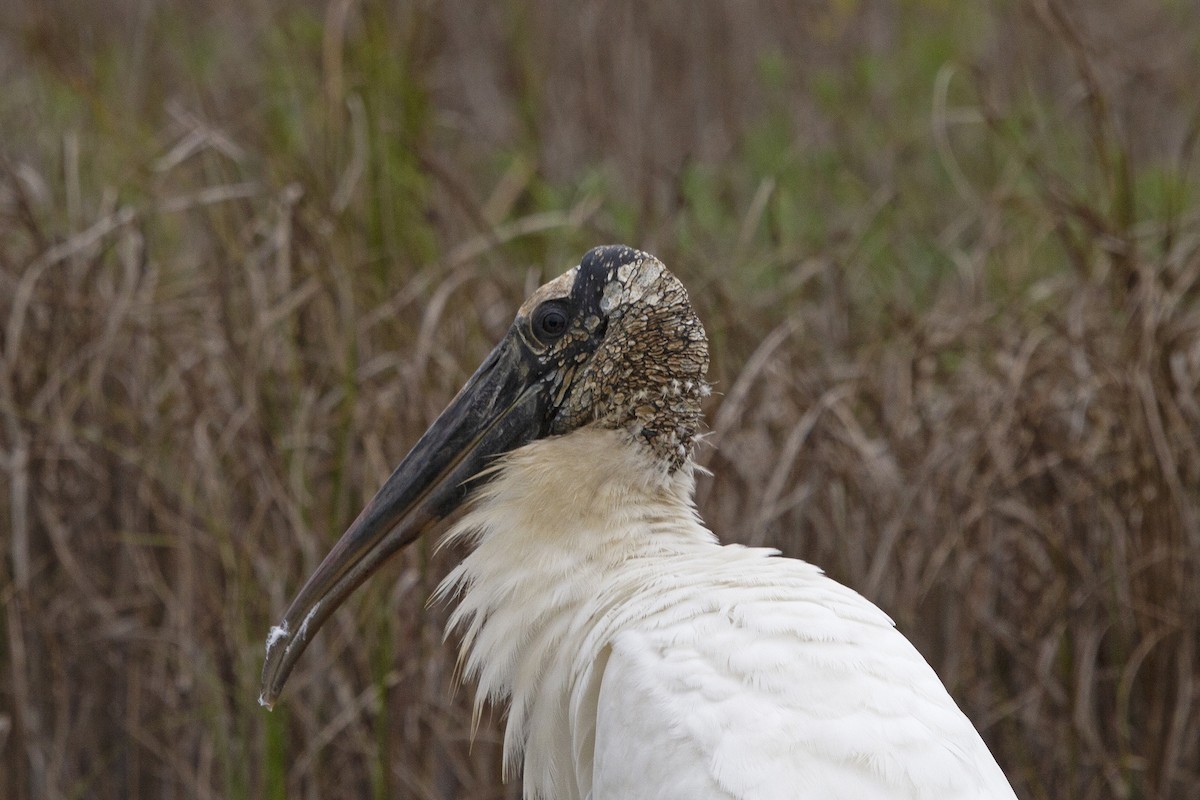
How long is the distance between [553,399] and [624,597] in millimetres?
384

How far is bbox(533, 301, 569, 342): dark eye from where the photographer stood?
2.39 meters

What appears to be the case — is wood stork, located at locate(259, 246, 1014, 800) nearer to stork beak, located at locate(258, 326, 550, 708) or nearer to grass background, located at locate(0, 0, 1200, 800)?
stork beak, located at locate(258, 326, 550, 708)

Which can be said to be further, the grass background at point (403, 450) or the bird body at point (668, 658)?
the grass background at point (403, 450)

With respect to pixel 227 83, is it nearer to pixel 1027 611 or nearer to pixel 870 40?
pixel 870 40

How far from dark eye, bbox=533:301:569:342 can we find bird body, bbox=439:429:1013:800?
6.5 inches

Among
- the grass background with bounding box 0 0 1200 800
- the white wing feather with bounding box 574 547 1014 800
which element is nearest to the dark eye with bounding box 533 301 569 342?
the white wing feather with bounding box 574 547 1014 800

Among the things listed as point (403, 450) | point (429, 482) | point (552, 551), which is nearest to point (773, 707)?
point (552, 551)

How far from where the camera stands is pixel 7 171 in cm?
342

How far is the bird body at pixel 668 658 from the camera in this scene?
183 cm

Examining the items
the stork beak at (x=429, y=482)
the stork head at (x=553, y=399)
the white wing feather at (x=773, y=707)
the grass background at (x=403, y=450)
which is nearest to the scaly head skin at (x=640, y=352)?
the stork head at (x=553, y=399)

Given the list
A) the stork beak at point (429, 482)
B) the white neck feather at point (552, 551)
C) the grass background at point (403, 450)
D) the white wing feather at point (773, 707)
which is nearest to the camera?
the white wing feather at point (773, 707)

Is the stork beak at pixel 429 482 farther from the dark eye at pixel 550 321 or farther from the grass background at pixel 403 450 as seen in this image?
the grass background at pixel 403 450

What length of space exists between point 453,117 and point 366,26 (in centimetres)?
141

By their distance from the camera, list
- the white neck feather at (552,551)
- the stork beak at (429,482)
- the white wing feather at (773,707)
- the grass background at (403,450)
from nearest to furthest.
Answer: the white wing feather at (773,707)
the white neck feather at (552,551)
the stork beak at (429,482)
the grass background at (403,450)
